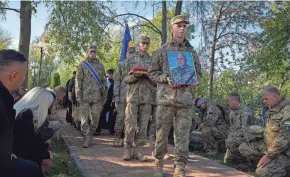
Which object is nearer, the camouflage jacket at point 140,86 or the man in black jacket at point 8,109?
the man in black jacket at point 8,109

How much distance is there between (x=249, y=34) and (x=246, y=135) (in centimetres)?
1413

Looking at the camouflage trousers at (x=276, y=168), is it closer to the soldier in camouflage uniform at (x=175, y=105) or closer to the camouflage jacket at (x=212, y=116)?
the soldier in camouflage uniform at (x=175, y=105)

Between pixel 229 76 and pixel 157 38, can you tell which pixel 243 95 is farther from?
pixel 157 38

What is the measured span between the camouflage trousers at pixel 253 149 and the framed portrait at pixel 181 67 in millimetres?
1760

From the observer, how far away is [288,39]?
11.6 metres

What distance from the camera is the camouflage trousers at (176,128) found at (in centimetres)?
511

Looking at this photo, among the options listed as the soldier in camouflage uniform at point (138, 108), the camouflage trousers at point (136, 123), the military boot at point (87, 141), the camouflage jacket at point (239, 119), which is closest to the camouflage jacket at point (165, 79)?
the soldier in camouflage uniform at point (138, 108)

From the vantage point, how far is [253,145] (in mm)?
6145

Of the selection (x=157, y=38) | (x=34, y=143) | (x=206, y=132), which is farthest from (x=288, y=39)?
(x=157, y=38)

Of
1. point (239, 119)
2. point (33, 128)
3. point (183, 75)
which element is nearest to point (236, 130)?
point (239, 119)

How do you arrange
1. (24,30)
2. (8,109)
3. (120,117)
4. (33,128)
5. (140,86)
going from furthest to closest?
(24,30) < (120,117) < (140,86) < (33,128) < (8,109)

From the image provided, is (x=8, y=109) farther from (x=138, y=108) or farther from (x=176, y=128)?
(x=138, y=108)

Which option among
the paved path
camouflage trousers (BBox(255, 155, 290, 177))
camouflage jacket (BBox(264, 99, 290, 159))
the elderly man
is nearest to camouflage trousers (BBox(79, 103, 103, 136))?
the paved path

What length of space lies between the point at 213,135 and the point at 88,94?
8.64ft
